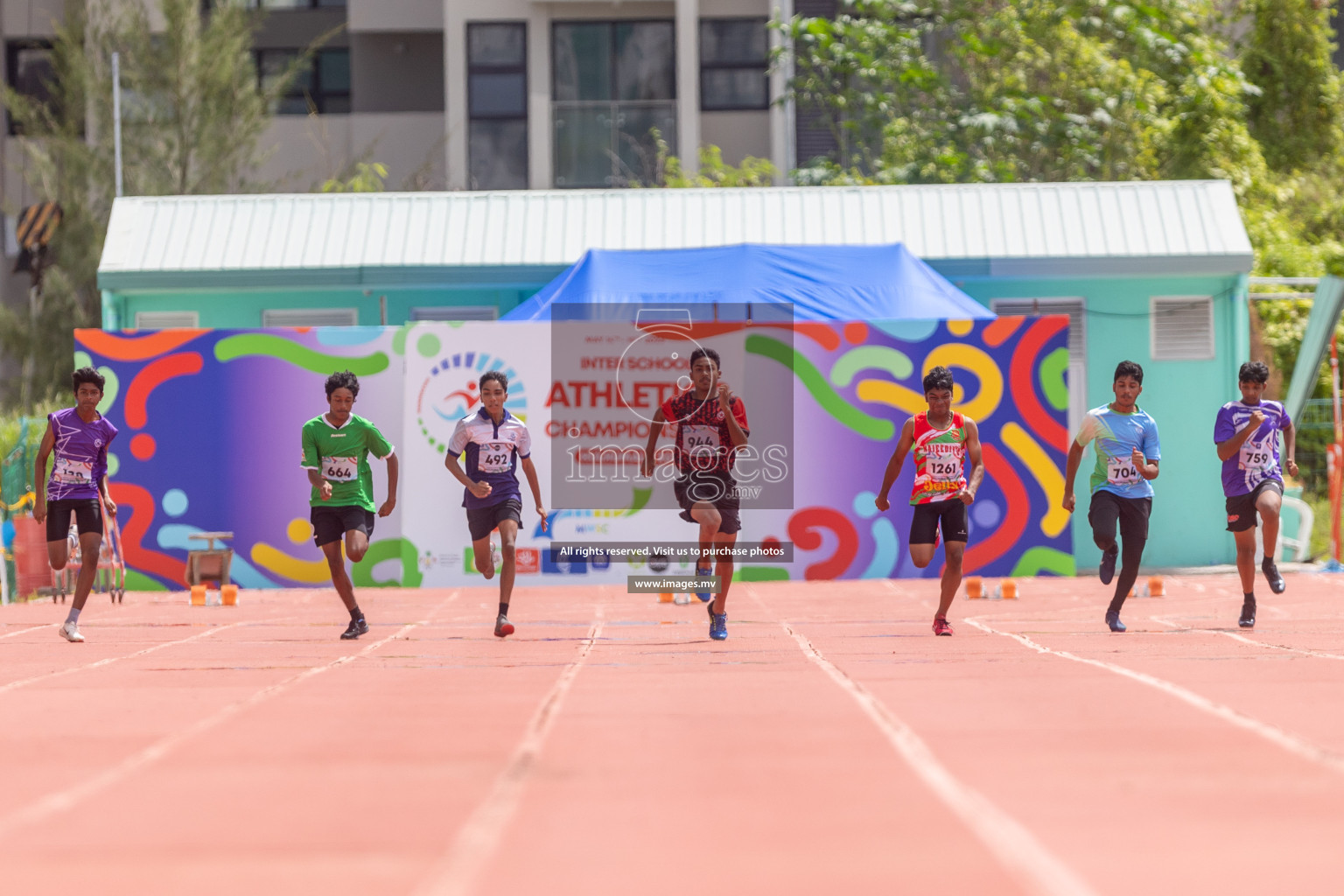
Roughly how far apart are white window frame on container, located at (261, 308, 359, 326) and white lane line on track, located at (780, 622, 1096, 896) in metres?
13.6

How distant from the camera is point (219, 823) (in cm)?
545

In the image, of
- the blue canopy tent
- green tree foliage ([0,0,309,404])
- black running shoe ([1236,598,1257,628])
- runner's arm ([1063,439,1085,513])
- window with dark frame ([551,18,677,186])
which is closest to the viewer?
runner's arm ([1063,439,1085,513])

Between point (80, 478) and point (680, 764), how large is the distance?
22.2 ft

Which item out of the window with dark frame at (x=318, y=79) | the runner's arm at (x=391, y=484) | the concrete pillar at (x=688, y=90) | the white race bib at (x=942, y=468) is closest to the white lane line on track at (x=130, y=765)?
the runner's arm at (x=391, y=484)

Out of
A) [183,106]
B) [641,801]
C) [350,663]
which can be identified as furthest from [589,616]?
[183,106]

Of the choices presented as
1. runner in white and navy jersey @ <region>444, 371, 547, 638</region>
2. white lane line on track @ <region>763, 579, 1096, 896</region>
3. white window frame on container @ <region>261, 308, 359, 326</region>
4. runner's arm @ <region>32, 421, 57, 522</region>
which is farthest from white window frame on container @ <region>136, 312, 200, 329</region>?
white lane line on track @ <region>763, 579, 1096, 896</region>

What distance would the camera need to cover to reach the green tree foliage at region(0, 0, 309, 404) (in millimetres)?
26766

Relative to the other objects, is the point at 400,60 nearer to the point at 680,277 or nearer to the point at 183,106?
the point at 183,106

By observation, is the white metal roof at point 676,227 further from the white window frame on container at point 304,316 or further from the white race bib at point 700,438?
the white race bib at point 700,438

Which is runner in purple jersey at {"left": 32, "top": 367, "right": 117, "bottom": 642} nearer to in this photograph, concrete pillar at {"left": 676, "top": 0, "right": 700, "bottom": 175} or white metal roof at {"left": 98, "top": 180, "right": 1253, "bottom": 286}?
white metal roof at {"left": 98, "top": 180, "right": 1253, "bottom": 286}

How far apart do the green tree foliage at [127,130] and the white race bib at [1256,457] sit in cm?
2011

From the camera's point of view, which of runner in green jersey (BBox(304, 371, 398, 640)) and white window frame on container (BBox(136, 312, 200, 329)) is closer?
runner in green jersey (BBox(304, 371, 398, 640))

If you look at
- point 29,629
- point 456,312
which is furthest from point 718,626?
point 456,312

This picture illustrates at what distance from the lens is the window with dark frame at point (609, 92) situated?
30.7m
